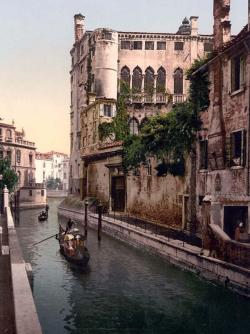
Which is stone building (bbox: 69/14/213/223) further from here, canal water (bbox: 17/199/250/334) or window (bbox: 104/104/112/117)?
canal water (bbox: 17/199/250/334)

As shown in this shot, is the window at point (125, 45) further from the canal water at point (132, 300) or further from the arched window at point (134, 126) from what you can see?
the canal water at point (132, 300)

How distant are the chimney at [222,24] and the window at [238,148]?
15.5 ft

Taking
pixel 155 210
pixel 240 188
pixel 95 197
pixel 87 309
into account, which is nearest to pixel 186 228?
pixel 155 210

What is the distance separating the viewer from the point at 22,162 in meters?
69.7

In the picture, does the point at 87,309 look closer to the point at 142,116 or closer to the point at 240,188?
the point at 240,188

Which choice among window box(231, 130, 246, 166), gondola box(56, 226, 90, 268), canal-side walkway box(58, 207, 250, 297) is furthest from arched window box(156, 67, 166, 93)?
window box(231, 130, 246, 166)

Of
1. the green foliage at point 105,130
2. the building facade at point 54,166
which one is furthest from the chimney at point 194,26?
the building facade at point 54,166

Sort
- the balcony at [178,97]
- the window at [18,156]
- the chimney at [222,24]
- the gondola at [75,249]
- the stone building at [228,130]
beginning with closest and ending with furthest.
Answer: the stone building at [228,130] → the chimney at [222,24] → the gondola at [75,249] → the balcony at [178,97] → the window at [18,156]

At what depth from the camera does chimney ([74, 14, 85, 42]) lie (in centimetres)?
5575

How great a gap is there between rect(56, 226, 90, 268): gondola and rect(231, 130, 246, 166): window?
8527 millimetres

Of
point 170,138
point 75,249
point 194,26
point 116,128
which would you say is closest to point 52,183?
point 116,128

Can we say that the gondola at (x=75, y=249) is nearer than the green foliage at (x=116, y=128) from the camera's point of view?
Yes

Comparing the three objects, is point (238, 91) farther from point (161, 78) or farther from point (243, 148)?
point (161, 78)

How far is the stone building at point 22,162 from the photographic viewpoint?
6650 centimetres
